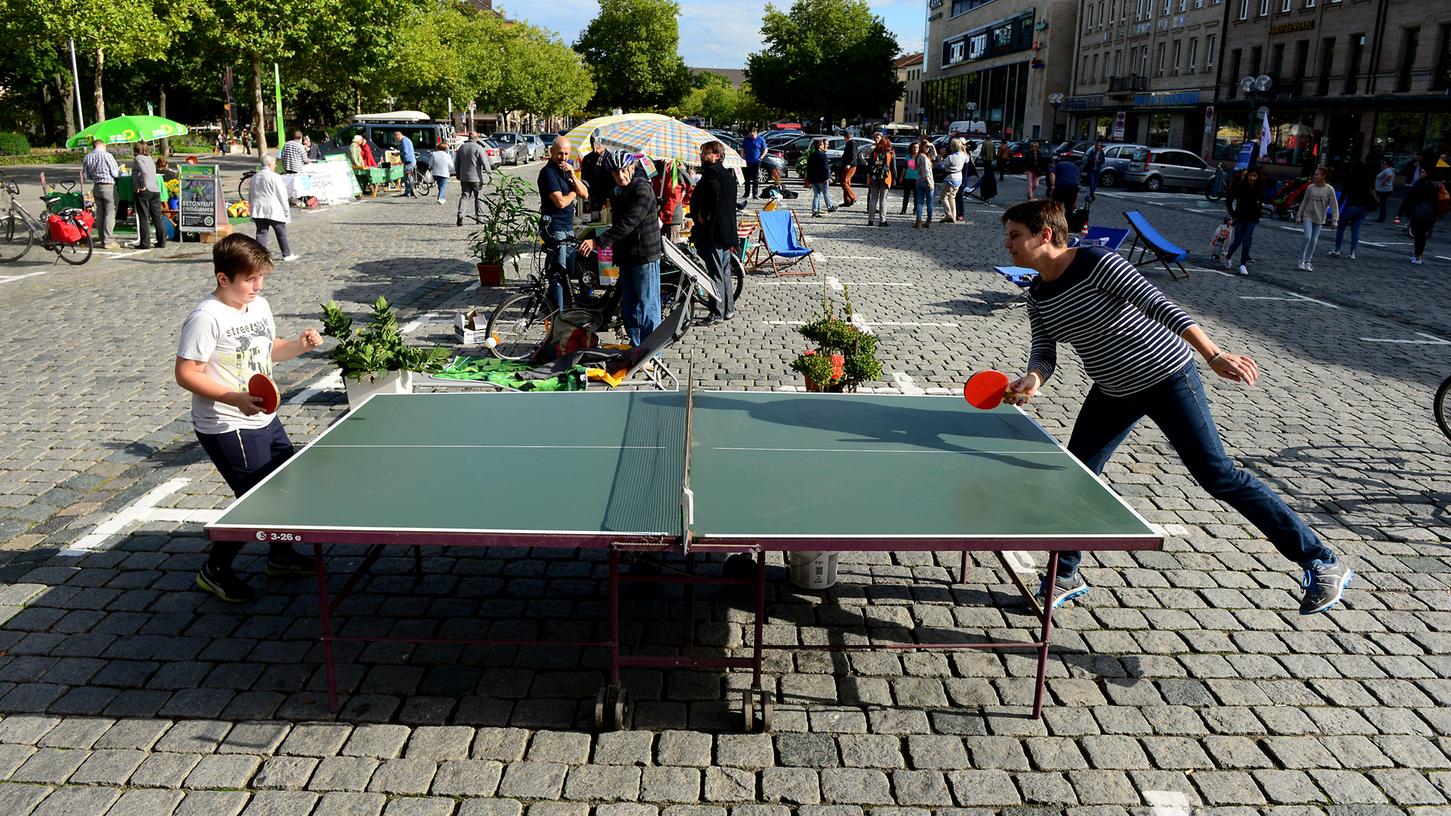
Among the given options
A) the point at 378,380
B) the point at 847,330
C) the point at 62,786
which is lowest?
the point at 62,786

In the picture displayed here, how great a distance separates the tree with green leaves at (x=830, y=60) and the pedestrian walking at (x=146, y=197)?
2981 inches

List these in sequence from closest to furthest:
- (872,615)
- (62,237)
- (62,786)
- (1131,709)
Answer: (62,786)
(1131,709)
(872,615)
(62,237)

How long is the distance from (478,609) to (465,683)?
651 millimetres

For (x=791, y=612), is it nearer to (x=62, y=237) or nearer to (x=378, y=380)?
(x=378, y=380)

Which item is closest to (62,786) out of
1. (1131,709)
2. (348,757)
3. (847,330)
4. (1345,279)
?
(348,757)

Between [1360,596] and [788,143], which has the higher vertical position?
[788,143]

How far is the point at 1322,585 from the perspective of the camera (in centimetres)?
444

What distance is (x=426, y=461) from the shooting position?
4148 mm

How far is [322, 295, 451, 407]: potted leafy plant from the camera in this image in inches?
259

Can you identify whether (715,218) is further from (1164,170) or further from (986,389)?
(1164,170)

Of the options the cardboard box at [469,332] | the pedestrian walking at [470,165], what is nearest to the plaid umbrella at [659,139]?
the cardboard box at [469,332]

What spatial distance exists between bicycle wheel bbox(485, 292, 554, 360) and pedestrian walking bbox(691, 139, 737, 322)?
1.83 meters

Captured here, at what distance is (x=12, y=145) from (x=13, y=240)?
32.1m

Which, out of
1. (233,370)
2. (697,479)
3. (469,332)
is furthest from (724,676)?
(469,332)
